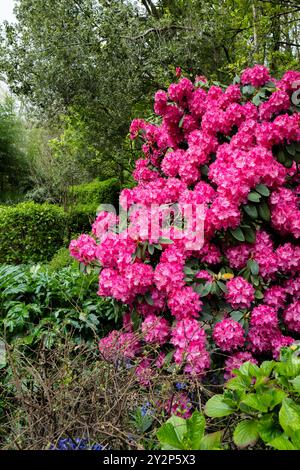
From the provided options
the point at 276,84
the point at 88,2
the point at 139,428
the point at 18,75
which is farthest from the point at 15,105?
the point at 139,428

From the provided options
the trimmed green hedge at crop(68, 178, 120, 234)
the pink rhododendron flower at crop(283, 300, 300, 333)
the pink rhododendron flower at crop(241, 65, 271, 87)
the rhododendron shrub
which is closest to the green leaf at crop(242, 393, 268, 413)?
the rhododendron shrub

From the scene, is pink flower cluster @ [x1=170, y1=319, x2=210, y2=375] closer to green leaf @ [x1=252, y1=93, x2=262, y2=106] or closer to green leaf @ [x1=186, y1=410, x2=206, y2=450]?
green leaf @ [x1=186, y1=410, x2=206, y2=450]

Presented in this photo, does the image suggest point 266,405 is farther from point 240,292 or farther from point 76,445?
point 240,292

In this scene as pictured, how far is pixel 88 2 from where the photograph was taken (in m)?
7.30

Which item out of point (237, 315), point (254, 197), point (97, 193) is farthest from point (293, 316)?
point (97, 193)

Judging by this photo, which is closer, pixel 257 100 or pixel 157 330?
pixel 157 330

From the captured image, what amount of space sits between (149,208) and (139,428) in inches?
54.1

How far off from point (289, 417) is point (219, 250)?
156cm

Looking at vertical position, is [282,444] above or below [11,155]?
above

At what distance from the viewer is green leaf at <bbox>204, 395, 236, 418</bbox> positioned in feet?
3.65

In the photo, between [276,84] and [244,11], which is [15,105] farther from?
[276,84]

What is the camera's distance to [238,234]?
2309 millimetres

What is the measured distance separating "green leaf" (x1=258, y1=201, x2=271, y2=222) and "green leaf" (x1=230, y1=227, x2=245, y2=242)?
15 cm
